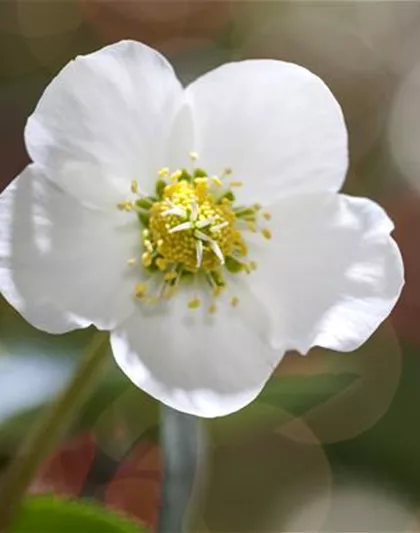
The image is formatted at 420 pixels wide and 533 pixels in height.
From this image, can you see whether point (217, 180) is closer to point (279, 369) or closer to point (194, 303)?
point (194, 303)

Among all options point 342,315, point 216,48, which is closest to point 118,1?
point 216,48

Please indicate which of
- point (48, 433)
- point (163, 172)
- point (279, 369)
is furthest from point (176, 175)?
point (279, 369)

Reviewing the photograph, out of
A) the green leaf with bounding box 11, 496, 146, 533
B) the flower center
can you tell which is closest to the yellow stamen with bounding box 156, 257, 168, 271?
the flower center

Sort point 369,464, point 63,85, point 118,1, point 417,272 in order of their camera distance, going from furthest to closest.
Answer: point 118,1 → point 417,272 → point 369,464 → point 63,85

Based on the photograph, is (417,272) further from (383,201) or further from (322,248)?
(322,248)

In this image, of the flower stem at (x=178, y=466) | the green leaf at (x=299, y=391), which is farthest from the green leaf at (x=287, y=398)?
the flower stem at (x=178, y=466)

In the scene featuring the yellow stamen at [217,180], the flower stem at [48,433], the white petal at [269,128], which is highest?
the white petal at [269,128]

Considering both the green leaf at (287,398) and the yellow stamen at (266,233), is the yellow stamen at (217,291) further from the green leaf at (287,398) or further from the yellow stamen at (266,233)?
the green leaf at (287,398)
